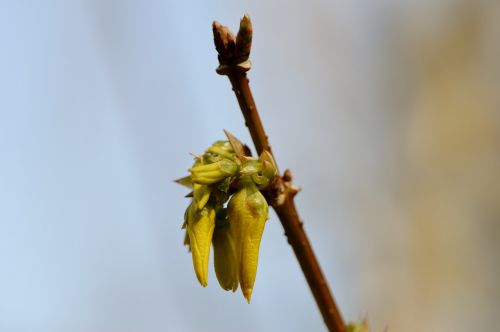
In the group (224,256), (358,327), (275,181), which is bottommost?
(358,327)

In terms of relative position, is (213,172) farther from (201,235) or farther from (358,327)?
(358,327)

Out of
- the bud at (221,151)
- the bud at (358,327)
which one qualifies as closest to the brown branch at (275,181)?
the bud at (221,151)

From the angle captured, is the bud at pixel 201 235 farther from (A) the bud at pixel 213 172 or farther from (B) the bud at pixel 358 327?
(B) the bud at pixel 358 327

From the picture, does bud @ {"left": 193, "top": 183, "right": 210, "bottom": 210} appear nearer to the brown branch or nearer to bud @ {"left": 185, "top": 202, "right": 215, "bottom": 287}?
bud @ {"left": 185, "top": 202, "right": 215, "bottom": 287}

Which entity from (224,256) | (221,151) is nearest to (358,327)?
(224,256)

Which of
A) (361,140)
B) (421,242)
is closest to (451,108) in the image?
(361,140)

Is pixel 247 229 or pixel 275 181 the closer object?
pixel 247 229

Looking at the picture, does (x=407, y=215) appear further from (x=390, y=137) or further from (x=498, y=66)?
(x=498, y=66)
